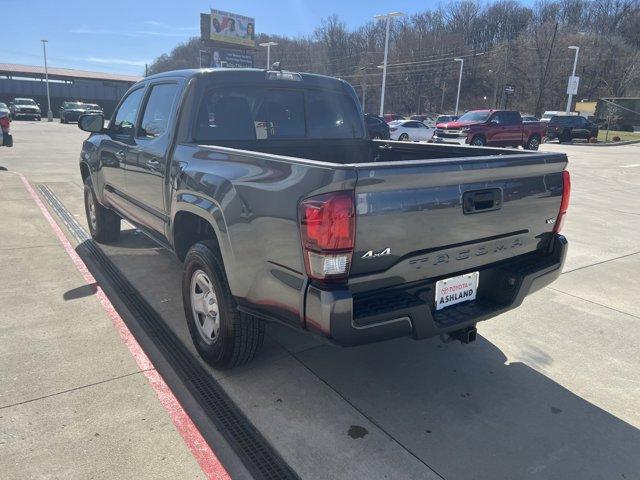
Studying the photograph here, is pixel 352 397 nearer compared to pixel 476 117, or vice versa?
pixel 352 397

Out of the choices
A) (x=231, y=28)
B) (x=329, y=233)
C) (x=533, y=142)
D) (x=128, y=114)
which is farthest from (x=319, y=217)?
(x=231, y=28)

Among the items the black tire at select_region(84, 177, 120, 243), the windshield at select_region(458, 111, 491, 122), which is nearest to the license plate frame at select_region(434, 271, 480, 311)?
the black tire at select_region(84, 177, 120, 243)

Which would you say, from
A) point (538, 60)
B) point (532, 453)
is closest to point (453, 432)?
point (532, 453)

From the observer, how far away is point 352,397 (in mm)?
3068

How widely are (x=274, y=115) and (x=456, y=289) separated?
217 centimetres

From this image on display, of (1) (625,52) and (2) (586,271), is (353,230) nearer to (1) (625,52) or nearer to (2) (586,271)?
(2) (586,271)

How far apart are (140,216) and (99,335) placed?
1.24m

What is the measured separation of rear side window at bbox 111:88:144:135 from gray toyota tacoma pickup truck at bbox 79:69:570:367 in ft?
0.98

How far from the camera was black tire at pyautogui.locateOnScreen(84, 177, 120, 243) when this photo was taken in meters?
5.93

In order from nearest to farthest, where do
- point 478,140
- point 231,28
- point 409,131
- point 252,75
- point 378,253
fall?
point 378,253
point 252,75
point 478,140
point 409,131
point 231,28

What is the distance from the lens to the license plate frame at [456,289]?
2729 mm

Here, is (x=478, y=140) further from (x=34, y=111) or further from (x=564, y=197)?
(x=34, y=111)

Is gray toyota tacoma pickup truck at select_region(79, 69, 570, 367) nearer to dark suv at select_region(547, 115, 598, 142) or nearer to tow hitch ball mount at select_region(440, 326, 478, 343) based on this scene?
tow hitch ball mount at select_region(440, 326, 478, 343)

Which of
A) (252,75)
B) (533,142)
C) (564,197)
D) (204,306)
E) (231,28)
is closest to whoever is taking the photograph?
(564,197)
